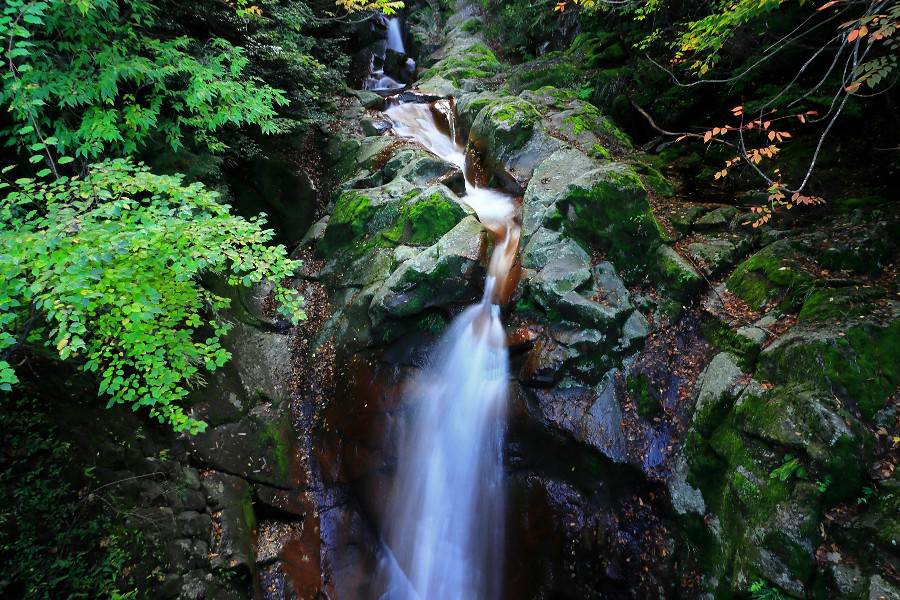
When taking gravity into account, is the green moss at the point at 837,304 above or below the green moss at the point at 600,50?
below

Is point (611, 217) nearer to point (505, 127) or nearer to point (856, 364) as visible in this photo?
point (856, 364)

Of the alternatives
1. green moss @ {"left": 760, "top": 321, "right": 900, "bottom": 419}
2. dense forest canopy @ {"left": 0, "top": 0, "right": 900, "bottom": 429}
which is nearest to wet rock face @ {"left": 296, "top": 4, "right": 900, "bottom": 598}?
green moss @ {"left": 760, "top": 321, "right": 900, "bottom": 419}

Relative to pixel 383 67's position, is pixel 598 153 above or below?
below

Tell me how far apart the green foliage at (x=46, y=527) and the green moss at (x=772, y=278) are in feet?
26.4

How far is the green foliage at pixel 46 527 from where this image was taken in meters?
3.53

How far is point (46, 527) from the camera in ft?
12.3

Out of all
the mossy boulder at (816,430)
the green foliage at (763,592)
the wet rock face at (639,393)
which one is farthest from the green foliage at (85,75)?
the green foliage at (763,592)

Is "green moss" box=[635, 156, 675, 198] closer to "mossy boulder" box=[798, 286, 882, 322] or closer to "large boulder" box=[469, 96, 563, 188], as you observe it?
"large boulder" box=[469, 96, 563, 188]

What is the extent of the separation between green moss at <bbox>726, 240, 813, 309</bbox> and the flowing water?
3.28 m

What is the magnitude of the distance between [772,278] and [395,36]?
2077 centimetres

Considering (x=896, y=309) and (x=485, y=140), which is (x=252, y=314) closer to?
(x=485, y=140)

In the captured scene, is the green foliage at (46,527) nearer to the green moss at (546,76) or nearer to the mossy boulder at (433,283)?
the mossy boulder at (433,283)

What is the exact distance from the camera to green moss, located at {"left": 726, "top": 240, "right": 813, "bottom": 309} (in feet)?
15.9

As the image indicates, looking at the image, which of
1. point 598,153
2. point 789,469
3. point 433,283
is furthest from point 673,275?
point 433,283
